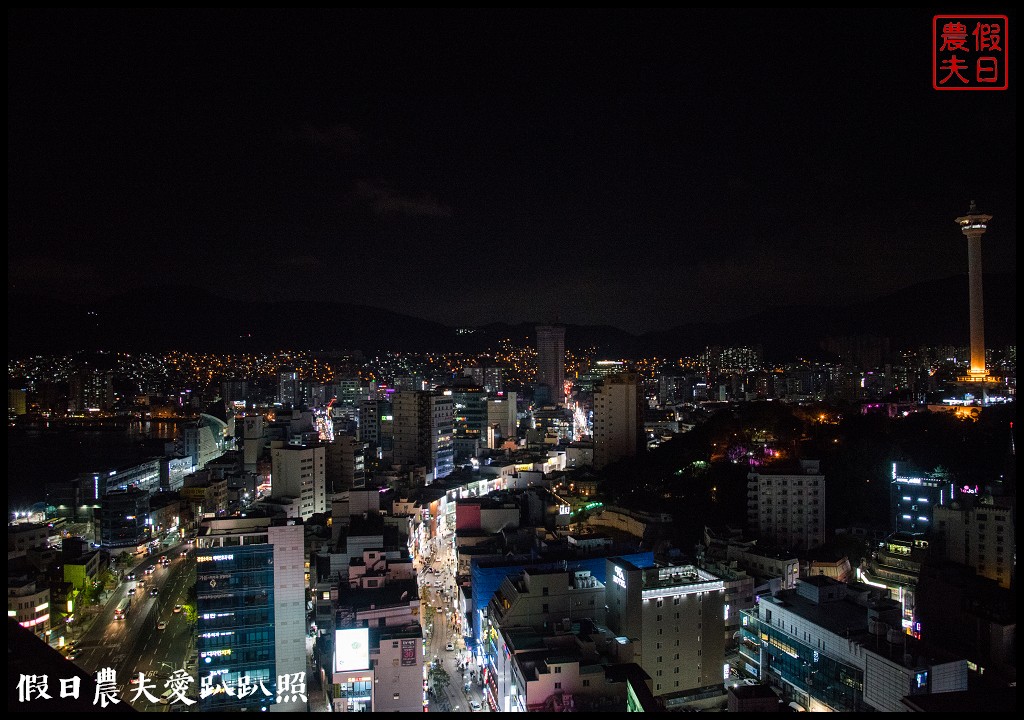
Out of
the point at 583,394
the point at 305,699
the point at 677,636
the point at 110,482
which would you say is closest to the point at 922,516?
the point at 677,636

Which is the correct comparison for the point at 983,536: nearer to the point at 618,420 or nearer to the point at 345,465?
the point at 618,420

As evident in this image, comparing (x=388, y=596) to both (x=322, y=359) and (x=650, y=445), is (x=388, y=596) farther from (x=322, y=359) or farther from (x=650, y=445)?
(x=322, y=359)

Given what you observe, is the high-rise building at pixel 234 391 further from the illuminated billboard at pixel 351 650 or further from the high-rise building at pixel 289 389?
the illuminated billboard at pixel 351 650

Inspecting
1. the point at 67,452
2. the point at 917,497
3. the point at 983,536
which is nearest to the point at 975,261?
the point at 917,497

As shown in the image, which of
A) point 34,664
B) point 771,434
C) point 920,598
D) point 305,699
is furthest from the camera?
point 771,434

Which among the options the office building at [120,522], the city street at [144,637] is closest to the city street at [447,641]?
the city street at [144,637]

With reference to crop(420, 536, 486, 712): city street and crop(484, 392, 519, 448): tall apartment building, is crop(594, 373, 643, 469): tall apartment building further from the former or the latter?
crop(484, 392, 519, 448): tall apartment building

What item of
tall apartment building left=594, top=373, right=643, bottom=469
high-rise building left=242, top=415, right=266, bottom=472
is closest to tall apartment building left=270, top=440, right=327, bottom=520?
high-rise building left=242, top=415, right=266, bottom=472

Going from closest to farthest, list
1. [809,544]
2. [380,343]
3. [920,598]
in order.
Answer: [920,598] < [809,544] < [380,343]
